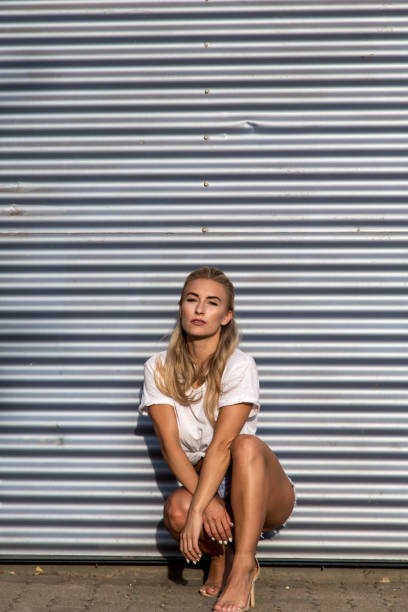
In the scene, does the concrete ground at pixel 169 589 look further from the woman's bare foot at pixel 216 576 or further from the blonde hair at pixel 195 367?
the blonde hair at pixel 195 367

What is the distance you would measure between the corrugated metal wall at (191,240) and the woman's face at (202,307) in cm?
48

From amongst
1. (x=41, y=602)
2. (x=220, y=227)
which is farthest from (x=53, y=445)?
(x=220, y=227)

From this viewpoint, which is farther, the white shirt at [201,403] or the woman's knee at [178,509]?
the white shirt at [201,403]

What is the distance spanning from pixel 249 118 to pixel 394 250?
3.96 ft

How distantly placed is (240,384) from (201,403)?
0.91 ft

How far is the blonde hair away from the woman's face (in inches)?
1.8

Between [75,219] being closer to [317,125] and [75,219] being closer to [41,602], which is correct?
[317,125]

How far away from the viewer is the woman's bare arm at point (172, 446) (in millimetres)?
3738

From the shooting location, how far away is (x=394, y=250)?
4359 mm

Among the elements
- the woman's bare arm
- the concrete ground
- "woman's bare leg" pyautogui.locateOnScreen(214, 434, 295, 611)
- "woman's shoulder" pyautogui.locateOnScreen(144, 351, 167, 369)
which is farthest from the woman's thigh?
→ "woman's shoulder" pyautogui.locateOnScreen(144, 351, 167, 369)

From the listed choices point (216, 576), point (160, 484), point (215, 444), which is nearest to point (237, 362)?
point (215, 444)

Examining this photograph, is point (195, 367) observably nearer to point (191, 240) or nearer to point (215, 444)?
point (215, 444)

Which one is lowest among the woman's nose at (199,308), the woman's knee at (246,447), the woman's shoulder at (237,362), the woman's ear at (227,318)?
the woman's knee at (246,447)

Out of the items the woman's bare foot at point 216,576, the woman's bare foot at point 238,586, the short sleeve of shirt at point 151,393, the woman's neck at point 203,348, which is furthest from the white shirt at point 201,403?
the woman's bare foot at point 238,586
